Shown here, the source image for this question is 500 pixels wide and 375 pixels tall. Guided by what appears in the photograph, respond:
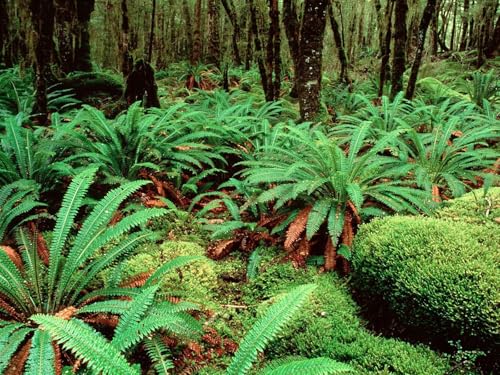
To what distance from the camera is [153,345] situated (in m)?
2.04

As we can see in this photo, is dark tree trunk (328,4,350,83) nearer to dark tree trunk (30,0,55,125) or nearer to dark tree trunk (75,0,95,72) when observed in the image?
dark tree trunk (75,0,95,72)

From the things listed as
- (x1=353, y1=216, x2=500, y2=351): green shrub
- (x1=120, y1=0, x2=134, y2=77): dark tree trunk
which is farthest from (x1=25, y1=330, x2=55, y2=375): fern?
(x1=120, y1=0, x2=134, y2=77): dark tree trunk

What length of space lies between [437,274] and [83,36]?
10420 mm

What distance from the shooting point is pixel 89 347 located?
1.55 meters

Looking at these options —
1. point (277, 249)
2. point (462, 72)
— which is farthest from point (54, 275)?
point (462, 72)

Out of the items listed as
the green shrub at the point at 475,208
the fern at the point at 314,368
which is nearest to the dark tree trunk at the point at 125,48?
the green shrub at the point at 475,208

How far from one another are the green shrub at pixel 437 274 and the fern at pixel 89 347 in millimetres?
1677

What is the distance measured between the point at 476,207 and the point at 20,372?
10.8 feet

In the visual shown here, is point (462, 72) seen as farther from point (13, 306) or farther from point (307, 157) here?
point (13, 306)

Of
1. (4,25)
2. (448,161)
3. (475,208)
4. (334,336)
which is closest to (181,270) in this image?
(334,336)

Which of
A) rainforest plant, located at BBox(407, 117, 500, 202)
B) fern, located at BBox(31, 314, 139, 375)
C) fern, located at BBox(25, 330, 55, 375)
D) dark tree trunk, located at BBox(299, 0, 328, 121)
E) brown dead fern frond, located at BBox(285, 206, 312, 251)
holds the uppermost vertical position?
dark tree trunk, located at BBox(299, 0, 328, 121)

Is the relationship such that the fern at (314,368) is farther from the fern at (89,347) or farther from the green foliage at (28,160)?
the green foliage at (28,160)

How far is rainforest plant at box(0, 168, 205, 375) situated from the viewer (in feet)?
5.21

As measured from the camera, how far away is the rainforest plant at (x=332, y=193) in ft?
10.4
